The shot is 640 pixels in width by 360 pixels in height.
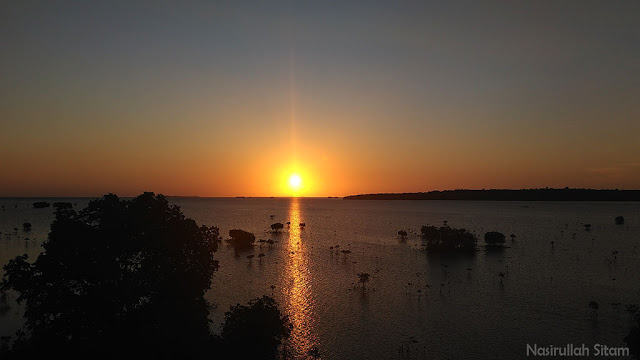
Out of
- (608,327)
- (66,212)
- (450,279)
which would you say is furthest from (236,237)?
(608,327)

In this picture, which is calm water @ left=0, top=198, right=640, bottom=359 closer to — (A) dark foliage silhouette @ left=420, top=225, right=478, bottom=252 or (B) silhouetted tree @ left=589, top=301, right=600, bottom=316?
(B) silhouetted tree @ left=589, top=301, right=600, bottom=316

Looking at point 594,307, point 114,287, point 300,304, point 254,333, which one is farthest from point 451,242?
point 114,287

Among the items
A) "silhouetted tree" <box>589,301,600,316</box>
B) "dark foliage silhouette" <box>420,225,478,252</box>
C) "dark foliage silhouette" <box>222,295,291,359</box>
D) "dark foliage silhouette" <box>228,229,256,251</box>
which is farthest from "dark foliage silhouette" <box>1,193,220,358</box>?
"dark foliage silhouette" <box>420,225,478,252</box>

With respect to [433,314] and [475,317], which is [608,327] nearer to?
[475,317]

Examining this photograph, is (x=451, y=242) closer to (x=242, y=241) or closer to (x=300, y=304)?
(x=242, y=241)

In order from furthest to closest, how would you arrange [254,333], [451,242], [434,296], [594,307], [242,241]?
1. [242,241]
2. [451,242]
3. [434,296]
4. [594,307]
5. [254,333]

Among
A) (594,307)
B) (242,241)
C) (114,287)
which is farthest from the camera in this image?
(242,241)

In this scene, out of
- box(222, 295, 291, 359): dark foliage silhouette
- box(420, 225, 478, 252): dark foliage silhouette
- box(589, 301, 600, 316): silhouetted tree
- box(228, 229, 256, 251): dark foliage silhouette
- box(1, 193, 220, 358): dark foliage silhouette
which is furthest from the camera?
box(228, 229, 256, 251): dark foliage silhouette
